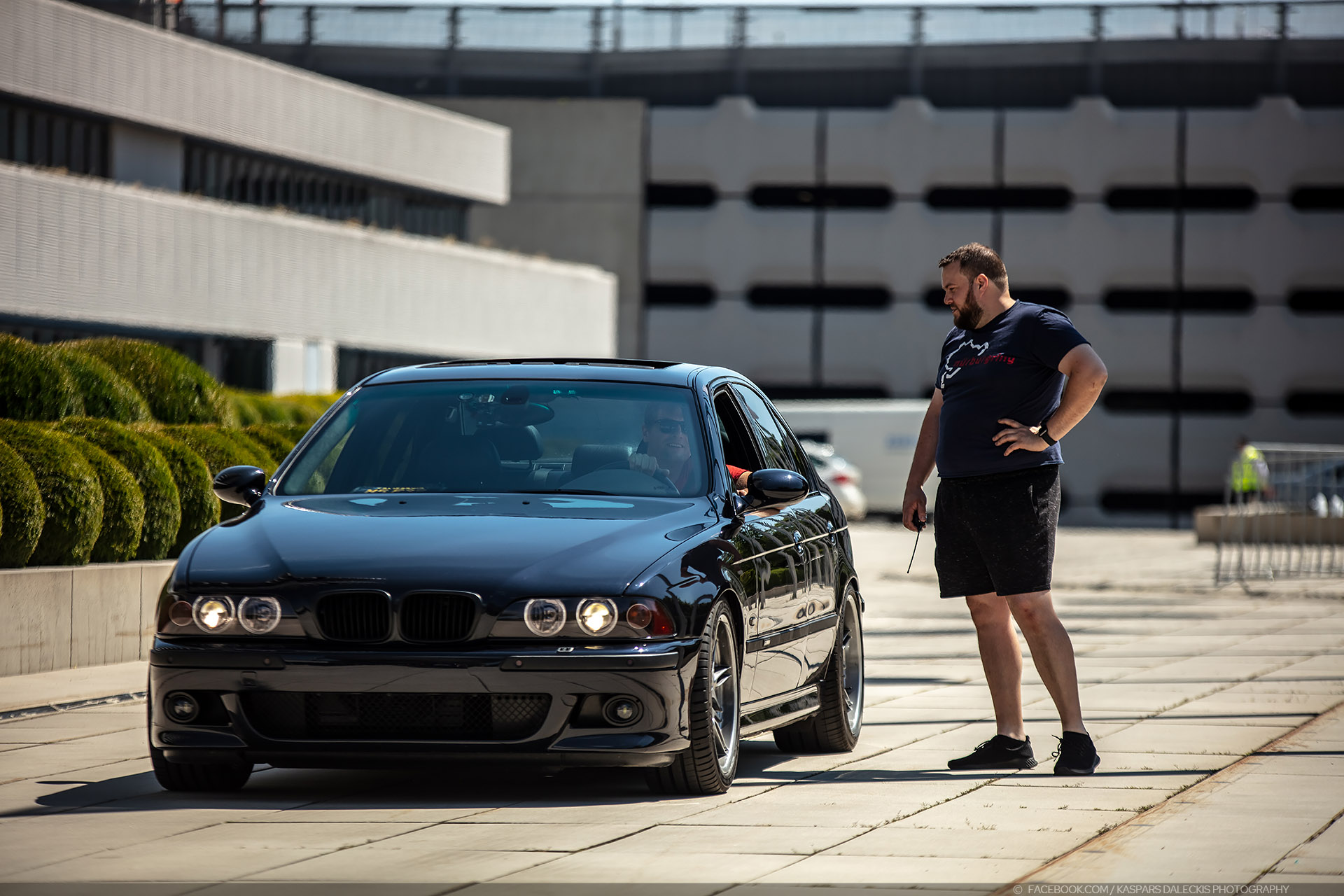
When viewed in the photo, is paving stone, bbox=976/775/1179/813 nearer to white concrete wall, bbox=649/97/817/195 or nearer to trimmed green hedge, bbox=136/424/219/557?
trimmed green hedge, bbox=136/424/219/557

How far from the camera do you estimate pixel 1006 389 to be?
25.2 ft

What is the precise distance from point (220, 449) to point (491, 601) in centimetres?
768

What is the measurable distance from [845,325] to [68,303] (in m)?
28.9

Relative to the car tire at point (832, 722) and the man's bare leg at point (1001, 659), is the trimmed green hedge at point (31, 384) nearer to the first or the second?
the car tire at point (832, 722)

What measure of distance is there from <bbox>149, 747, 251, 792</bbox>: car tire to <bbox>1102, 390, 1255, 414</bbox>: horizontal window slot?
4759 centimetres

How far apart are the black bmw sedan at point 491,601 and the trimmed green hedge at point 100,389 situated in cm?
743

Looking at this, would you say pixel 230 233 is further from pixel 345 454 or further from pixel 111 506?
pixel 345 454

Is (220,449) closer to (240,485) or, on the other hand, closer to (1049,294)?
(240,485)

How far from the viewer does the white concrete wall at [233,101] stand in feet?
94.9

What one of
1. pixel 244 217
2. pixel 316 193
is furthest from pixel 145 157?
pixel 316 193

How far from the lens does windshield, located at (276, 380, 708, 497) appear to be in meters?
7.43

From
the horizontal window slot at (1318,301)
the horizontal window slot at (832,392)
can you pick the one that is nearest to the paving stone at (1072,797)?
the horizontal window slot at (832,392)

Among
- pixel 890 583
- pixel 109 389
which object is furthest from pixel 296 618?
pixel 890 583

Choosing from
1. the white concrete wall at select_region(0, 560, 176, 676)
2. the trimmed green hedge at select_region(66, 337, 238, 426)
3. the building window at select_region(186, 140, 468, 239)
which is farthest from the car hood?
the building window at select_region(186, 140, 468, 239)
